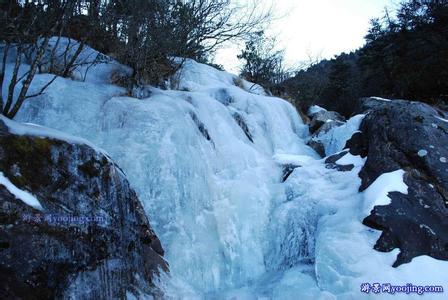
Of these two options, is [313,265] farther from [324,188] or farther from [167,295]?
[167,295]

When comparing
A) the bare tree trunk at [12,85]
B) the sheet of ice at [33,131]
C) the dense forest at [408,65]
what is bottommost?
the sheet of ice at [33,131]

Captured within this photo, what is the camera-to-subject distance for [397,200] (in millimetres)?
3961

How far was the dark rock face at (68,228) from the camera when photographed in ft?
7.42

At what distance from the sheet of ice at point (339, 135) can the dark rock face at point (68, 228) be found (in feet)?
14.1

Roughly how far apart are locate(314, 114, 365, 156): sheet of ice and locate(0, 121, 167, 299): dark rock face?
430cm

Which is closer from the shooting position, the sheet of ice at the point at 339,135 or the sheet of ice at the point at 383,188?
the sheet of ice at the point at 383,188

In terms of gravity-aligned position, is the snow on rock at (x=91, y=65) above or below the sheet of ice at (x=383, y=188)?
above

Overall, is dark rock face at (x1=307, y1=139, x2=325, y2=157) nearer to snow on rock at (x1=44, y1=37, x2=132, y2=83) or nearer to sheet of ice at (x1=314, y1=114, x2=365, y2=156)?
sheet of ice at (x1=314, y1=114, x2=365, y2=156)

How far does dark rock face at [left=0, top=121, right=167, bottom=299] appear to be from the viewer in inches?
89.0

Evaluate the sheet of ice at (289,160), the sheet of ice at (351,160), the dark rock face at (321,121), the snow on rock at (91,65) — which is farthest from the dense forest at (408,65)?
the snow on rock at (91,65)

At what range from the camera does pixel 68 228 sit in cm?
257

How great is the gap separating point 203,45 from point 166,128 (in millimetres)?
5213

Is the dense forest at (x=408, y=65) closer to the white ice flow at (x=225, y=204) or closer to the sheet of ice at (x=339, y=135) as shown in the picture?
the sheet of ice at (x=339, y=135)

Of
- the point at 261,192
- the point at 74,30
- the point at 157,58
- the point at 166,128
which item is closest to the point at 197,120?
the point at 166,128
